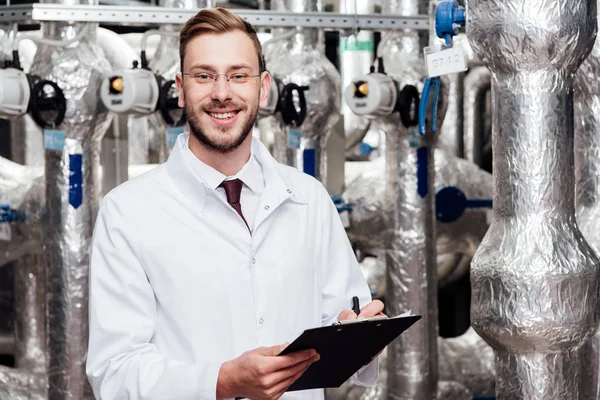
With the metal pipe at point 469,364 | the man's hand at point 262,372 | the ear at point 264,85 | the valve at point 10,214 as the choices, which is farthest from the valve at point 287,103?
the man's hand at point 262,372

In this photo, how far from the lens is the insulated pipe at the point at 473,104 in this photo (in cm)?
401

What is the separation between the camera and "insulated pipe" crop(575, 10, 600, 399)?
2.28 m

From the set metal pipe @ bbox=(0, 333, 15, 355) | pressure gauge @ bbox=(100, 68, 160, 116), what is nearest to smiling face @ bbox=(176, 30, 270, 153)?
pressure gauge @ bbox=(100, 68, 160, 116)

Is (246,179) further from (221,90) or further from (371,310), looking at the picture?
(371,310)

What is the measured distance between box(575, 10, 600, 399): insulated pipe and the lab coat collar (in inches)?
37.4

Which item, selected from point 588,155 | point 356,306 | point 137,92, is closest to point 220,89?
point 356,306

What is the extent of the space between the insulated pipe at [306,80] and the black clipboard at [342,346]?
5.02 ft

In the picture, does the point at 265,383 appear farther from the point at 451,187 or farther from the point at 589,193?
the point at 451,187

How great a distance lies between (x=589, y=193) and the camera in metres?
2.32

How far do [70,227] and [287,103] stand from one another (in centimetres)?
71

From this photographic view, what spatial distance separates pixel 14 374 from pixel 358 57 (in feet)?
5.88

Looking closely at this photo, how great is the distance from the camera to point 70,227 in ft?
9.18

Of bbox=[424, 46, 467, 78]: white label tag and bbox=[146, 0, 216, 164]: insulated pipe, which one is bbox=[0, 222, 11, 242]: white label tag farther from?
bbox=[424, 46, 467, 78]: white label tag

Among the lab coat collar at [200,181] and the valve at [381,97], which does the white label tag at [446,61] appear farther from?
the lab coat collar at [200,181]
